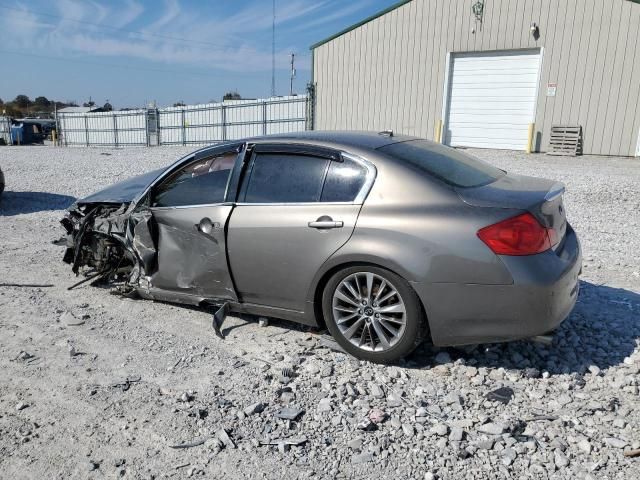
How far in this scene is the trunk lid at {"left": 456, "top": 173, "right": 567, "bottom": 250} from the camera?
3369mm

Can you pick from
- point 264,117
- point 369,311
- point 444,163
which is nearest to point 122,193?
point 369,311

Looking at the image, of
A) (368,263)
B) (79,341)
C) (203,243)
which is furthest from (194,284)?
(368,263)

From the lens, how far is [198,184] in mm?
4484

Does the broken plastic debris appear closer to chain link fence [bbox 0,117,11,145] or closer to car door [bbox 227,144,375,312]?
car door [bbox 227,144,375,312]

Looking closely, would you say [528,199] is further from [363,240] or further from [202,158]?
[202,158]

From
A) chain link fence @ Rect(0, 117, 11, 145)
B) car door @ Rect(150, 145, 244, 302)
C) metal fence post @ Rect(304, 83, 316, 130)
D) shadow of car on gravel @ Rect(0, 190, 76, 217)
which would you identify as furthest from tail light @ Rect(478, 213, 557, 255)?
chain link fence @ Rect(0, 117, 11, 145)

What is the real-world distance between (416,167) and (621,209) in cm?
684

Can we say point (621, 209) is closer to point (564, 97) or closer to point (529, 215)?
point (529, 215)

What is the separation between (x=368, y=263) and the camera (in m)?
3.56

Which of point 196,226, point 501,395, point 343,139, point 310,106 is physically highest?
point 310,106

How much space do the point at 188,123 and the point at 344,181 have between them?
28.6 metres

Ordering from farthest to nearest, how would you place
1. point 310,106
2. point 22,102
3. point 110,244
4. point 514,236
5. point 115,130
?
point 22,102 → point 115,130 → point 310,106 → point 110,244 → point 514,236

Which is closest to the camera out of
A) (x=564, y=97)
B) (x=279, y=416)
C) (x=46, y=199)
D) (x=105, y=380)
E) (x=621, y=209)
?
(x=279, y=416)

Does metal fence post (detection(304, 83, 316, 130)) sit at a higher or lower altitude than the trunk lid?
higher
